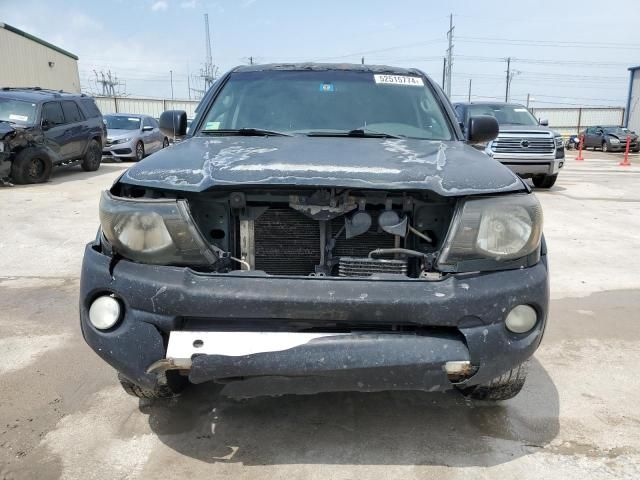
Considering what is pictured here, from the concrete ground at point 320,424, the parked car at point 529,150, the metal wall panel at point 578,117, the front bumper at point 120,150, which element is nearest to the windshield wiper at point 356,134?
the concrete ground at point 320,424

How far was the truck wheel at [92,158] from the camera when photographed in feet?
43.9

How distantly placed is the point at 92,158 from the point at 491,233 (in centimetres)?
1314

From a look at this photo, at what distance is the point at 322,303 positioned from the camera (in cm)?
207

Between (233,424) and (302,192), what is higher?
(302,192)

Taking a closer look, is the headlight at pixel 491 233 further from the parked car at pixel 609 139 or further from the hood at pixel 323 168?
the parked car at pixel 609 139

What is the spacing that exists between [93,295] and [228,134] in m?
1.39

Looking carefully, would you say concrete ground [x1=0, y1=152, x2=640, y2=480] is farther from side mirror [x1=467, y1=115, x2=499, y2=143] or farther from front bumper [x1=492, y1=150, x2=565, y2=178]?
front bumper [x1=492, y1=150, x2=565, y2=178]

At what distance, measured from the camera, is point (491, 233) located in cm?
223

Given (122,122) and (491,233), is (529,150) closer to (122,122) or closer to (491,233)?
(491,233)

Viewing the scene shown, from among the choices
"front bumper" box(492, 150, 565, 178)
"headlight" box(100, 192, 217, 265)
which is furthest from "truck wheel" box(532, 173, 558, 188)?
"headlight" box(100, 192, 217, 265)

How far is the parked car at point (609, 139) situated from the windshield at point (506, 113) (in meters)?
19.6

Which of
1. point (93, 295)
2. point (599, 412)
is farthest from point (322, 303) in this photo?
point (599, 412)

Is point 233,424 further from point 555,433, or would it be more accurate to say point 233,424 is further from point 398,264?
point 555,433

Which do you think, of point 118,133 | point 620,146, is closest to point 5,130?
point 118,133
